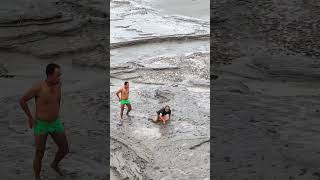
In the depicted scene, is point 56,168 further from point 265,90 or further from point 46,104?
point 265,90

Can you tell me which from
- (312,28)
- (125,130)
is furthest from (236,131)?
(312,28)

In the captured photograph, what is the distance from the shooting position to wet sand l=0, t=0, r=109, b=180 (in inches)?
281

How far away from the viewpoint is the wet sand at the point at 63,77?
23.4 ft

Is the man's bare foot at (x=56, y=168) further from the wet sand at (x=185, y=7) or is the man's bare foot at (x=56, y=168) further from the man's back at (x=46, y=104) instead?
the wet sand at (x=185, y=7)

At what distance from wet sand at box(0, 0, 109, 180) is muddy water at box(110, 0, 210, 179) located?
1.03ft

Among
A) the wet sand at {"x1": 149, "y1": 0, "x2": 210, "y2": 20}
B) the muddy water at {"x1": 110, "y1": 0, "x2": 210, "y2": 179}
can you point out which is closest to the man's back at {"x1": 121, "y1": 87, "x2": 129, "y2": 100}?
the muddy water at {"x1": 110, "y1": 0, "x2": 210, "y2": 179}

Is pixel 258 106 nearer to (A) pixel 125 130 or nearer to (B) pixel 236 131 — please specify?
(B) pixel 236 131

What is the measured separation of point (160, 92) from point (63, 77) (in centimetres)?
209

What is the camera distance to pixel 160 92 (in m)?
10.6

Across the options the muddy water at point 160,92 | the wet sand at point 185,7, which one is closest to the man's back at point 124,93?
the muddy water at point 160,92

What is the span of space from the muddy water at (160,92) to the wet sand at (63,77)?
31 centimetres

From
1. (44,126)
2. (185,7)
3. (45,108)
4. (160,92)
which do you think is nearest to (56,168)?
(44,126)

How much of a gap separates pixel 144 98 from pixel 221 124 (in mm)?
1970

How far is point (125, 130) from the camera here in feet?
28.1
